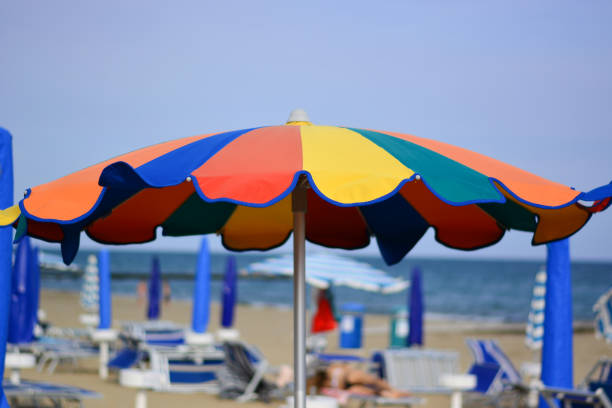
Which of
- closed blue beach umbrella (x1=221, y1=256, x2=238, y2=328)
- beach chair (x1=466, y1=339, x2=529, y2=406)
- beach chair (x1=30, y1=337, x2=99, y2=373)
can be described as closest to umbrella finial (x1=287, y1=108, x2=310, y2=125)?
beach chair (x1=466, y1=339, x2=529, y2=406)

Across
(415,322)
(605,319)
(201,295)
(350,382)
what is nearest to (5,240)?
(350,382)

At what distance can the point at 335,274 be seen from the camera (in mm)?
10086

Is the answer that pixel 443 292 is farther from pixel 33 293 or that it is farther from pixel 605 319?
pixel 33 293

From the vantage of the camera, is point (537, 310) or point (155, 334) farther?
point (155, 334)

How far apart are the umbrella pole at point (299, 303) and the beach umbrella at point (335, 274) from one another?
19.5 ft

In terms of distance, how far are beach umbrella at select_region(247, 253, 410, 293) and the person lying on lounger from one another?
1.42 m

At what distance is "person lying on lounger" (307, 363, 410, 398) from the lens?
26.4ft

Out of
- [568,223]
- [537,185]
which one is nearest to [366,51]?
[568,223]

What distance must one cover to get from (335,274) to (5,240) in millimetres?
6366

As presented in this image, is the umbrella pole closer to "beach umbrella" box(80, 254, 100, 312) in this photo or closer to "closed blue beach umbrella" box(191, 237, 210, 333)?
"closed blue beach umbrella" box(191, 237, 210, 333)

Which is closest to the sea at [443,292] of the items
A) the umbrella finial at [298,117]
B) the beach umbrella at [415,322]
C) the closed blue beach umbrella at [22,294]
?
the beach umbrella at [415,322]

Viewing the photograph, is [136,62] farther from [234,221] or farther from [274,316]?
[274,316]

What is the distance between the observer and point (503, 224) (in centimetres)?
416

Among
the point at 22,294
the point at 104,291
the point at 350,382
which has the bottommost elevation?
the point at 350,382
